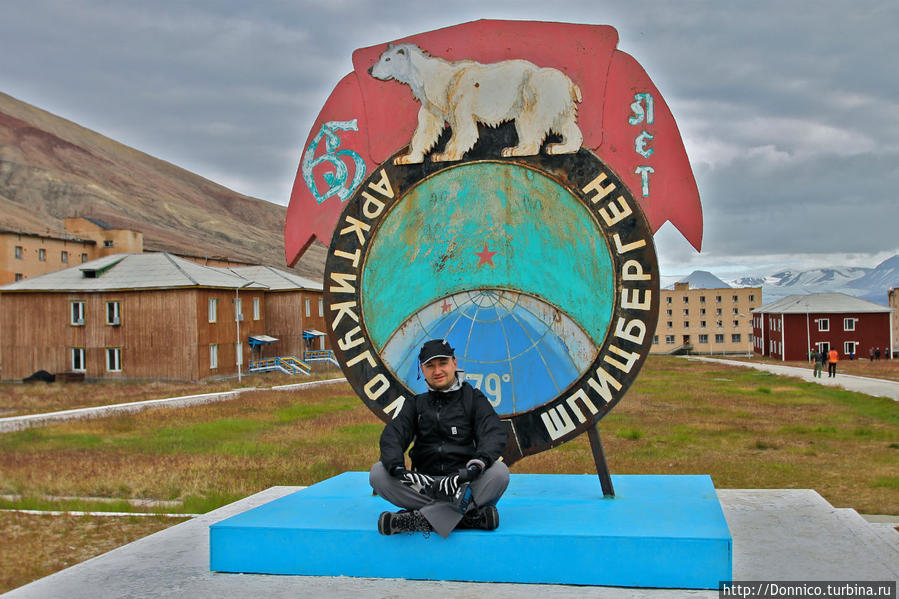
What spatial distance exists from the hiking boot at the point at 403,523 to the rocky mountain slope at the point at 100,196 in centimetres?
11572

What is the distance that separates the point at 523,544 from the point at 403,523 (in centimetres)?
93

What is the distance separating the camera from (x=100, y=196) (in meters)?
151

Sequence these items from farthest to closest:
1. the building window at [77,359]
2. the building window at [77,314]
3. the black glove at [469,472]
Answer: the building window at [77,359] → the building window at [77,314] → the black glove at [469,472]

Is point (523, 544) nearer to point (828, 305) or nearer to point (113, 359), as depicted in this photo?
point (113, 359)

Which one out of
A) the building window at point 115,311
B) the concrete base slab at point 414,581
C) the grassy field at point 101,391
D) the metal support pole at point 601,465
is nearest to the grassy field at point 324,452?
the concrete base slab at point 414,581

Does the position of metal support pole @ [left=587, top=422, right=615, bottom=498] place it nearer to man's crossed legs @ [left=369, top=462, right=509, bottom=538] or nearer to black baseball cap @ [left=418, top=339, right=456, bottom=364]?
man's crossed legs @ [left=369, top=462, right=509, bottom=538]

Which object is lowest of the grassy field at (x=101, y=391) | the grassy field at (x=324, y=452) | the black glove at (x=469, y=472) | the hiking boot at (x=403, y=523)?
the grassy field at (x=101, y=391)

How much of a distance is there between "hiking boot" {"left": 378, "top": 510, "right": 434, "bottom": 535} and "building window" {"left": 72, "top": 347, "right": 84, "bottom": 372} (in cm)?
3927

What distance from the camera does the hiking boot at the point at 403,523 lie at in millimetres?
6066

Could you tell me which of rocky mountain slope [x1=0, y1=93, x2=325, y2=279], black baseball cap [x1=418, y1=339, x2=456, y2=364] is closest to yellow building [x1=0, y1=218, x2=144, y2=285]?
rocky mountain slope [x1=0, y1=93, x2=325, y2=279]

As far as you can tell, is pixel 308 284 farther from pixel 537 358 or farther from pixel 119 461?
pixel 537 358

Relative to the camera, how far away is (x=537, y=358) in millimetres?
7301

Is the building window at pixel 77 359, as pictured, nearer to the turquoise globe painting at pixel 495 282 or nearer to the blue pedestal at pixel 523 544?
the turquoise globe painting at pixel 495 282

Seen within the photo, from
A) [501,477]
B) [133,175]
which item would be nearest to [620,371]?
[501,477]
